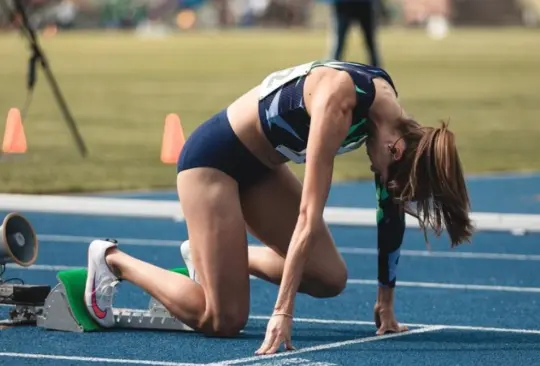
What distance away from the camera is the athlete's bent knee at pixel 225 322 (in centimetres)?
693

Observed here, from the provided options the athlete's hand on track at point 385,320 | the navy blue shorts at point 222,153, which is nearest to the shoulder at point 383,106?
the navy blue shorts at point 222,153

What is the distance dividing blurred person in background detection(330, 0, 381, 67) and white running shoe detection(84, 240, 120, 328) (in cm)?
1586

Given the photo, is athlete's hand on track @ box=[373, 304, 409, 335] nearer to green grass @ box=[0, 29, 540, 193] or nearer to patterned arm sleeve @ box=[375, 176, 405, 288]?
patterned arm sleeve @ box=[375, 176, 405, 288]

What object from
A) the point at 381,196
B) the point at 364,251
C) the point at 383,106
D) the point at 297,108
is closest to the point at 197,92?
the point at 364,251

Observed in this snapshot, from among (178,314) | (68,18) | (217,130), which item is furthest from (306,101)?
(68,18)

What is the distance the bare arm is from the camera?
6.25 m

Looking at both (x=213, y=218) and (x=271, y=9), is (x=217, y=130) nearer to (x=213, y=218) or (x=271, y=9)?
(x=213, y=218)

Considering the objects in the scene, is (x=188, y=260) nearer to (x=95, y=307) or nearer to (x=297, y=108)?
(x=95, y=307)

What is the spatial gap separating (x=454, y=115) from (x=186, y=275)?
14411 millimetres

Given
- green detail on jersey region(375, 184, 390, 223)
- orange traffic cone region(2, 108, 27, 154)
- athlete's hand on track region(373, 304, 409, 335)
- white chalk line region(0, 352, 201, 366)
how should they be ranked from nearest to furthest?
white chalk line region(0, 352, 201, 366), green detail on jersey region(375, 184, 390, 223), athlete's hand on track region(373, 304, 409, 335), orange traffic cone region(2, 108, 27, 154)

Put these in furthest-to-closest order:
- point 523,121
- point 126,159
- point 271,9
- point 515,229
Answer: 1. point 271,9
2. point 523,121
3. point 126,159
4. point 515,229

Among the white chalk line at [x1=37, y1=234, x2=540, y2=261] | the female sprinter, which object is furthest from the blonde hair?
the white chalk line at [x1=37, y1=234, x2=540, y2=261]

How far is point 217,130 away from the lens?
6945mm

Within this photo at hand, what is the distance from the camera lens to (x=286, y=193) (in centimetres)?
715
